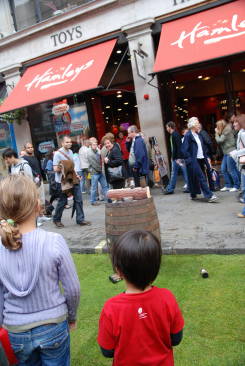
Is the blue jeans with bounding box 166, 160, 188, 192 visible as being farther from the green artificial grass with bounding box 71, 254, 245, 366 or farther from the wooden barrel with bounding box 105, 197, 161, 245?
the wooden barrel with bounding box 105, 197, 161, 245

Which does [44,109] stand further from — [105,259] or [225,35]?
[105,259]

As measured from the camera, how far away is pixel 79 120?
13117 mm

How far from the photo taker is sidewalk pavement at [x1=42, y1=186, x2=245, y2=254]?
5.27 metres

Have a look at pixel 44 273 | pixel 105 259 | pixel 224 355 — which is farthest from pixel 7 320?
pixel 105 259

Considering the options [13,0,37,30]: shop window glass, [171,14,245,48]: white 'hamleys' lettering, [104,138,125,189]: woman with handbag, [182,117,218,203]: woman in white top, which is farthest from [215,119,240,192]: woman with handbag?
[13,0,37,30]: shop window glass

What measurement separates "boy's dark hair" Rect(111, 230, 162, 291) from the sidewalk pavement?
3.42 m

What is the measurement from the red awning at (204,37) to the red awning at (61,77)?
190 centimetres

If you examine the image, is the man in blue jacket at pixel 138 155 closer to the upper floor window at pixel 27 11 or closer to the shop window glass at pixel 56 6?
the shop window glass at pixel 56 6

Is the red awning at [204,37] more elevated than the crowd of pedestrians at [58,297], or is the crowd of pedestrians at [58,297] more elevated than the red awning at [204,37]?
the red awning at [204,37]

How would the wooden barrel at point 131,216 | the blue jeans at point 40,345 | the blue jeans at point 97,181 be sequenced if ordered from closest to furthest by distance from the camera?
the blue jeans at point 40,345, the wooden barrel at point 131,216, the blue jeans at point 97,181

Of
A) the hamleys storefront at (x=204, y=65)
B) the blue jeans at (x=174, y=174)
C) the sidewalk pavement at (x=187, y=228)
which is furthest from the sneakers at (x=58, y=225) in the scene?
the hamleys storefront at (x=204, y=65)

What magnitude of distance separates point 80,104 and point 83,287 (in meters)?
9.44

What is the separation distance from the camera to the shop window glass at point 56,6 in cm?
1177

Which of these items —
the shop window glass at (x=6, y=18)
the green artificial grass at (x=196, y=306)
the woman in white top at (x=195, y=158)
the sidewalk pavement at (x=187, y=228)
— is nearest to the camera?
the green artificial grass at (x=196, y=306)
